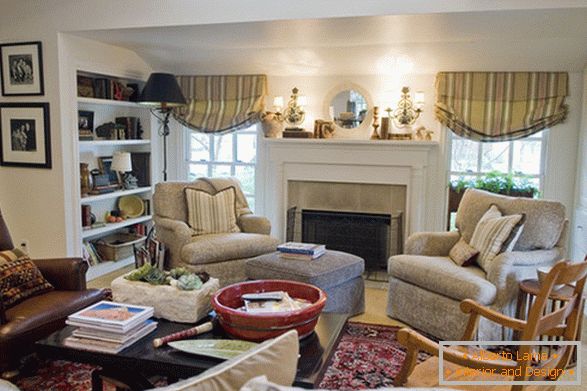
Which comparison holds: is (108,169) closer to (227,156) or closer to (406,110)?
(227,156)

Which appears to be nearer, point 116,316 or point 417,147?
point 116,316

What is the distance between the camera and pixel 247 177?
575 centimetres

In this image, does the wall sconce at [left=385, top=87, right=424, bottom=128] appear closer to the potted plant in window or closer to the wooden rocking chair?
the potted plant in window

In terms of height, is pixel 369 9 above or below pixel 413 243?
above

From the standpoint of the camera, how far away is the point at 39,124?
4.34m

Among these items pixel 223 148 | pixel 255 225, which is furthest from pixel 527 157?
pixel 223 148

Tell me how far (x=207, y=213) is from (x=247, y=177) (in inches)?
52.4

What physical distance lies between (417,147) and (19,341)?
11.9 ft

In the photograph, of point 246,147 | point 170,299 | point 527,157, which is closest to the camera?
point 170,299

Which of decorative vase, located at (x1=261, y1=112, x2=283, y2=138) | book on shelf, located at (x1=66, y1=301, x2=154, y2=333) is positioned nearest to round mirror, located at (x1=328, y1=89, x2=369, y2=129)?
decorative vase, located at (x1=261, y1=112, x2=283, y2=138)

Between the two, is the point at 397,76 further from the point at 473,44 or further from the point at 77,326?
the point at 77,326

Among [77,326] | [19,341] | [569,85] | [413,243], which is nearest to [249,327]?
[77,326]

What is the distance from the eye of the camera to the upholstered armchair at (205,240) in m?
4.07

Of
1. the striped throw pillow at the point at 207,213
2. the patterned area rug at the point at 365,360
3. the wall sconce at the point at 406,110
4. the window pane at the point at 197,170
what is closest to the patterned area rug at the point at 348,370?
the patterned area rug at the point at 365,360
